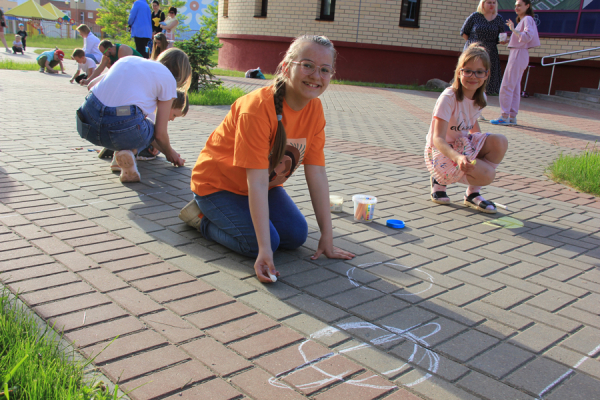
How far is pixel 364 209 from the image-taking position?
3.62 meters

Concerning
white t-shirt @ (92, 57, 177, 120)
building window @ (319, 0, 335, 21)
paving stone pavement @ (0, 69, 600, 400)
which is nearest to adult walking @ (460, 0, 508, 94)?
paving stone pavement @ (0, 69, 600, 400)

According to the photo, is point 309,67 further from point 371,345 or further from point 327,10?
point 327,10

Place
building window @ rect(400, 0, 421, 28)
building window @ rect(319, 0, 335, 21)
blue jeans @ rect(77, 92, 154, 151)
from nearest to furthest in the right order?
1. blue jeans @ rect(77, 92, 154, 151)
2. building window @ rect(400, 0, 421, 28)
3. building window @ rect(319, 0, 335, 21)

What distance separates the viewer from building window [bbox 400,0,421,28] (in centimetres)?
1608

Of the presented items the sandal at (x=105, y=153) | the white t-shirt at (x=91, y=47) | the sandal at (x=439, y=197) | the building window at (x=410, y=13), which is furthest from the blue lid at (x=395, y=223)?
the building window at (x=410, y=13)

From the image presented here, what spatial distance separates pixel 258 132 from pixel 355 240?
1.09 m

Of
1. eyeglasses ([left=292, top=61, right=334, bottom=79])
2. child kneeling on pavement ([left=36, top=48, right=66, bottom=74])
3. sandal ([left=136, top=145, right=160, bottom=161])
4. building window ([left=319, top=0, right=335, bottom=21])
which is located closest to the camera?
eyeglasses ([left=292, top=61, right=334, bottom=79])

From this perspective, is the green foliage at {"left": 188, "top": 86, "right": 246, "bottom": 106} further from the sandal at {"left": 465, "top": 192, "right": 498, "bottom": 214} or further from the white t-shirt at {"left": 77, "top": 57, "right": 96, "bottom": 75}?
the sandal at {"left": 465, "top": 192, "right": 498, "bottom": 214}

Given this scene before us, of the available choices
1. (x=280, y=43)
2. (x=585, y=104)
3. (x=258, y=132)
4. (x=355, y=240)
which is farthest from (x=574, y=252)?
(x=280, y=43)

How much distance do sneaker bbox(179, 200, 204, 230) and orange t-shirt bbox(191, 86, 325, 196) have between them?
14cm

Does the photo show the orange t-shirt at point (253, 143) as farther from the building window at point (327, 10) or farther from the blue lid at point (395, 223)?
the building window at point (327, 10)

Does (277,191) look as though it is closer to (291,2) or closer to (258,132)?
(258,132)

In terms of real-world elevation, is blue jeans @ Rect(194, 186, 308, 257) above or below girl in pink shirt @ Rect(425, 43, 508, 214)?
below

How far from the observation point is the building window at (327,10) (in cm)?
1666
